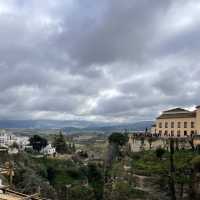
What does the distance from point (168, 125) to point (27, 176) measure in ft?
70.6

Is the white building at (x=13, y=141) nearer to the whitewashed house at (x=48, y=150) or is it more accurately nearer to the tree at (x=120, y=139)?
the whitewashed house at (x=48, y=150)

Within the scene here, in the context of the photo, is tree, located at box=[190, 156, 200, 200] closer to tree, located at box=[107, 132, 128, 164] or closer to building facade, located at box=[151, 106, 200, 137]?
building facade, located at box=[151, 106, 200, 137]

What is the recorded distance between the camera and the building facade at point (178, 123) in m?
50.5

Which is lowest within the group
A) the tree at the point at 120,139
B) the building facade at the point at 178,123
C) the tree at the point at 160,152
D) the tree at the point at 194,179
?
the tree at the point at 194,179

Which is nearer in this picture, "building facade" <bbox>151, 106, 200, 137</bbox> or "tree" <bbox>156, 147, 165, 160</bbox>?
"tree" <bbox>156, 147, 165, 160</bbox>

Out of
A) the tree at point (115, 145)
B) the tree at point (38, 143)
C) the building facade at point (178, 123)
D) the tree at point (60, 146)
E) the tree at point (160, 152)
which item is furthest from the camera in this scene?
the tree at point (38, 143)

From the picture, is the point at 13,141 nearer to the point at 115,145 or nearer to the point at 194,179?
the point at 115,145

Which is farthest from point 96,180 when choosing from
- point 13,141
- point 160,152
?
point 13,141

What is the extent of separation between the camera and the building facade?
50531 millimetres

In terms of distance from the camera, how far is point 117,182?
45.8 m

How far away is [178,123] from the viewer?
5259cm

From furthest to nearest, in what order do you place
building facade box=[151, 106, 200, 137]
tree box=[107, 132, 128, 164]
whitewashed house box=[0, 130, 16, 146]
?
1. whitewashed house box=[0, 130, 16, 146]
2. tree box=[107, 132, 128, 164]
3. building facade box=[151, 106, 200, 137]

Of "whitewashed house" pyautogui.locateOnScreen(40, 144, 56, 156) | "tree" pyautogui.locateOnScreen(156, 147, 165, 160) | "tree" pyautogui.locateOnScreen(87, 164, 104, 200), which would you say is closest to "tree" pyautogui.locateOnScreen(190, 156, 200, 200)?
"tree" pyautogui.locateOnScreen(156, 147, 165, 160)

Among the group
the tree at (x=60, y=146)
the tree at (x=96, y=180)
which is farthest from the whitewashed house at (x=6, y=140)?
the tree at (x=96, y=180)
